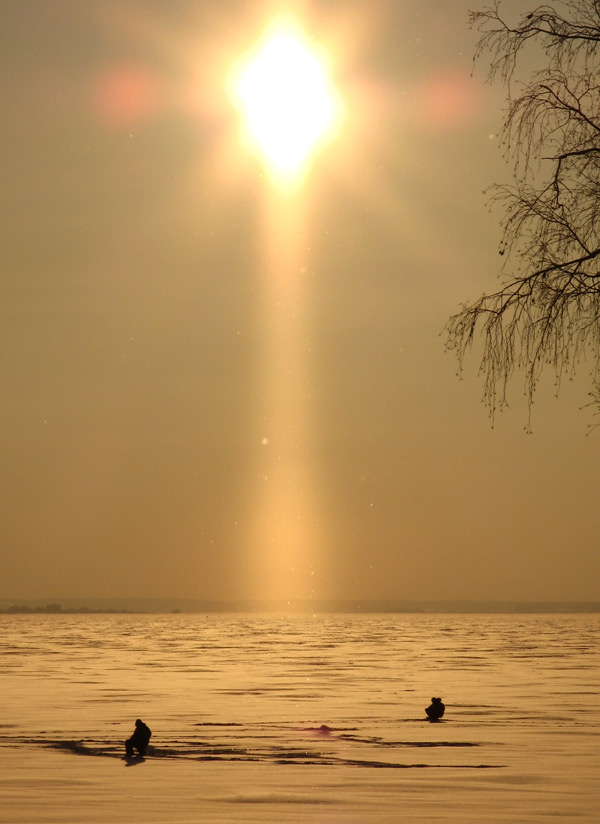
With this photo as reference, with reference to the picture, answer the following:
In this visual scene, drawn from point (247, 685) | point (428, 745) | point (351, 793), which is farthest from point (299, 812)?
point (247, 685)

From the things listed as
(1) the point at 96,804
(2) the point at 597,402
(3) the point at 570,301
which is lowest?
Answer: (1) the point at 96,804

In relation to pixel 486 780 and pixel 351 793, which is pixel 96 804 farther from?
pixel 486 780

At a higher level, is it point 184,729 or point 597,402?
point 597,402

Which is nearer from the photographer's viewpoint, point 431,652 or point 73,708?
point 73,708

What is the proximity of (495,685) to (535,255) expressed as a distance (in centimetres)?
2787

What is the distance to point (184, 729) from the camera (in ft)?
77.8

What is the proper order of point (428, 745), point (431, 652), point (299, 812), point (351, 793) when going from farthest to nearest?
1. point (431, 652)
2. point (428, 745)
3. point (351, 793)
4. point (299, 812)

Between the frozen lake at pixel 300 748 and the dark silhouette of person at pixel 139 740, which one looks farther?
the dark silhouette of person at pixel 139 740

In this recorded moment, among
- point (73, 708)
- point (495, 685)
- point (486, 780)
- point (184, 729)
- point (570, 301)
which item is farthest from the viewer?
point (495, 685)

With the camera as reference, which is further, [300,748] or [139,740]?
[300,748]

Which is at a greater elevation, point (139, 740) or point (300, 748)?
point (139, 740)

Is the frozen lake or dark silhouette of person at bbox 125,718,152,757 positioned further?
dark silhouette of person at bbox 125,718,152,757

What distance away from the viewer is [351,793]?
1499 centimetres

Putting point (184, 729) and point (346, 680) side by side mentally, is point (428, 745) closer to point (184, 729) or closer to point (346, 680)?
point (184, 729)
